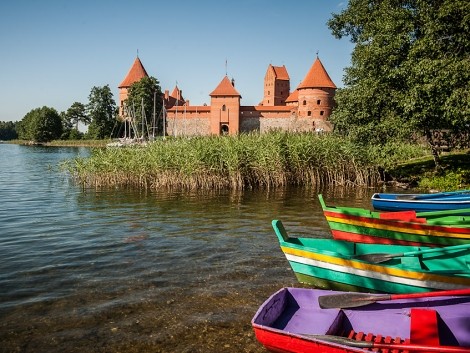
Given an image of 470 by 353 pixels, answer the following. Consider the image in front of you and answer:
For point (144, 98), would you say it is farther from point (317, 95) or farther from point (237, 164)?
point (237, 164)

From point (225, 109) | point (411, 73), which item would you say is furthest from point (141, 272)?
point (225, 109)

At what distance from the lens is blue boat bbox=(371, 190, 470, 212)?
1102cm

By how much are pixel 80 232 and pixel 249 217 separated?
5.58 m

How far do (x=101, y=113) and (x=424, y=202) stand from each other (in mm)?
85098

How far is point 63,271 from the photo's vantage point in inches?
330

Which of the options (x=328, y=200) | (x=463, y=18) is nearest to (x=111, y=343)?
(x=328, y=200)

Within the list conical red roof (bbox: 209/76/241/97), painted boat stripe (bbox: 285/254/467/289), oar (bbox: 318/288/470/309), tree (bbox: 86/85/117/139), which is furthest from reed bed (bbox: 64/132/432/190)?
tree (bbox: 86/85/117/139)

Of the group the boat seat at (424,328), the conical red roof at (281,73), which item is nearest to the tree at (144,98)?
the conical red roof at (281,73)

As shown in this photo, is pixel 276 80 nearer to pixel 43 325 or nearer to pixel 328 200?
pixel 328 200

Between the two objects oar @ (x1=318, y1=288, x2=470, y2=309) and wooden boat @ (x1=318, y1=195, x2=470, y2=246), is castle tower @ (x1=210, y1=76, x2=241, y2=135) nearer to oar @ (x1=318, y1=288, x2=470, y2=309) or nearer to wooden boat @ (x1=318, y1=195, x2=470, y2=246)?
wooden boat @ (x1=318, y1=195, x2=470, y2=246)

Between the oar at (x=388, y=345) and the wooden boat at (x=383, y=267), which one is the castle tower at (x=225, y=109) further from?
the oar at (x=388, y=345)

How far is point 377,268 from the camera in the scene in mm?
5980

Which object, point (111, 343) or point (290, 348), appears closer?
point (290, 348)

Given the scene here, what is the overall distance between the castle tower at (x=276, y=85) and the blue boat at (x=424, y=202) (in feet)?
289
